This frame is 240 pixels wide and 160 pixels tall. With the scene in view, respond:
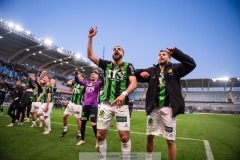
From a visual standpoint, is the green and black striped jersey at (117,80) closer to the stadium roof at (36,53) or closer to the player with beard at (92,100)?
the player with beard at (92,100)

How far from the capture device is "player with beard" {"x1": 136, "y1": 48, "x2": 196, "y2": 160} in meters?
3.83

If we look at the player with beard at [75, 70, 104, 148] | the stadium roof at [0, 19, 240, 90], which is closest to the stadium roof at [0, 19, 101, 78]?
the stadium roof at [0, 19, 240, 90]

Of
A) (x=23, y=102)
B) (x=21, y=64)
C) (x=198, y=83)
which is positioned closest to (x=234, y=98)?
(x=198, y=83)

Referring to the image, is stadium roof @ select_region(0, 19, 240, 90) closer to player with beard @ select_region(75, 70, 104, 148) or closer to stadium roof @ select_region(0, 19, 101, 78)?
stadium roof @ select_region(0, 19, 101, 78)

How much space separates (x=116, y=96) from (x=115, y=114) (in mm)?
385

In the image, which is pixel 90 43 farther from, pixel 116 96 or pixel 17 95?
pixel 17 95

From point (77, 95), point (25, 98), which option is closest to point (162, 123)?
point (77, 95)

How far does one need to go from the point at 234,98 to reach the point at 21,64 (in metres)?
59.3

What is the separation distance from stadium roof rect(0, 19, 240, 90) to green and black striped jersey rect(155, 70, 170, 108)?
33999 millimetres

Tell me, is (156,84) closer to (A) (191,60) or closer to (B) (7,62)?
(A) (191,60)

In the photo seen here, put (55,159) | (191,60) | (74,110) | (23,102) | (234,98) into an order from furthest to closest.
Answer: (234,98) → (23,102) → (74,110) → (55,159) → (191,60)

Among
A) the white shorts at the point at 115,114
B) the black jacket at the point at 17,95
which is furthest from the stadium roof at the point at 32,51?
the white shorts at the point at 115,114

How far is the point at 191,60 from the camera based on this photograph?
3859 mm

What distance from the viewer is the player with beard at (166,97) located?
383cm
